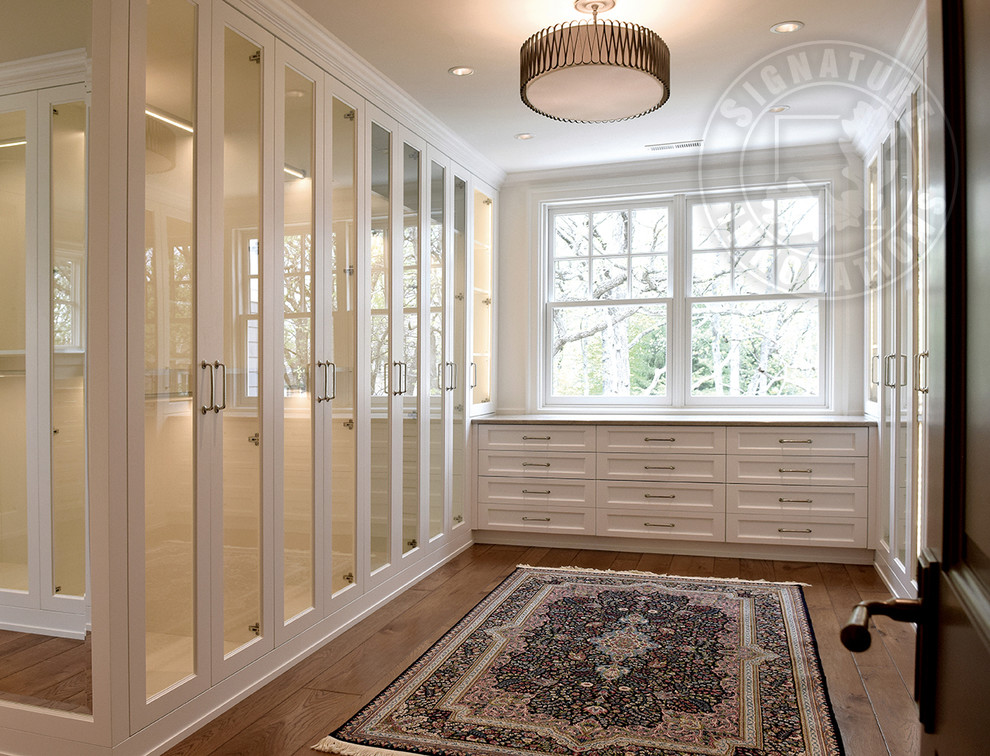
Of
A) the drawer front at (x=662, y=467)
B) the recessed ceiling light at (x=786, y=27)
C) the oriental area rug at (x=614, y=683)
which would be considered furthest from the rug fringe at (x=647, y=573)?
the recessed ceiling light at (x=786, y=27)

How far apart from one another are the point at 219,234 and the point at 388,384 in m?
1.38

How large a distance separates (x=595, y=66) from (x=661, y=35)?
64 cm

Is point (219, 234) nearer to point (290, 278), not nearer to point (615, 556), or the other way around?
point (290, 278)

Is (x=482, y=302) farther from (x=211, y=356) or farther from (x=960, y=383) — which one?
(x=960, y=383)

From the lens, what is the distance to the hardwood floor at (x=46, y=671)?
83.2 inches

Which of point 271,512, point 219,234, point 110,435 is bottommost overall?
point 271,512

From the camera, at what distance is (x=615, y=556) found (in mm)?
4664

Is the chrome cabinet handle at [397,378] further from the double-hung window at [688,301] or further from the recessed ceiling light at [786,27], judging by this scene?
the recessed ceiling light at [786,27]

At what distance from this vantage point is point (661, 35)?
3.25m

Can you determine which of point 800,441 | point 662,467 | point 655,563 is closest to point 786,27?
point 800,441

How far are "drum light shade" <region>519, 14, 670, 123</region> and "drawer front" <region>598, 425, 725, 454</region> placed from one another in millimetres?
2093

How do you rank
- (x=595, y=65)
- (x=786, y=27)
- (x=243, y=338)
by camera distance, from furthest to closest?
(x=786, y=27) → (x=595, y=65) → (x=243, y=338)

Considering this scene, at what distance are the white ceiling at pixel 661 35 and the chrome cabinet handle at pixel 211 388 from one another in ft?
4.72

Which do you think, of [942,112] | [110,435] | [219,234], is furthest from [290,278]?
[942,112]
